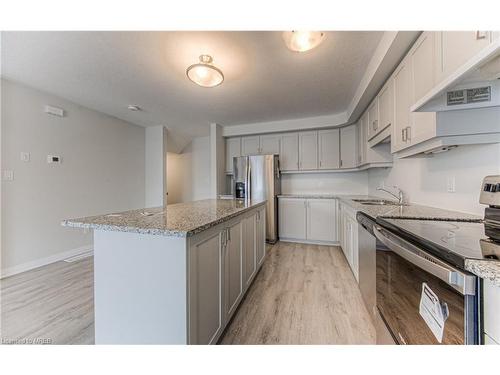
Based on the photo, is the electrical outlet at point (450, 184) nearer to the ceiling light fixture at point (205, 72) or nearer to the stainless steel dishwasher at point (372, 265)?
the stainless steel dishwasher at point (372, 265)

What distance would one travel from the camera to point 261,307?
5.76ft

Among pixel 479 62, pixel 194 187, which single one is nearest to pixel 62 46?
pixel 479 62

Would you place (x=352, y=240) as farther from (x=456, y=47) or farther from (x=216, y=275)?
(x=456, y=47)

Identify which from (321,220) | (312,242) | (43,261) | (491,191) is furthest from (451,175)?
(43,261)

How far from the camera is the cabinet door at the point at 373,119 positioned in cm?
239

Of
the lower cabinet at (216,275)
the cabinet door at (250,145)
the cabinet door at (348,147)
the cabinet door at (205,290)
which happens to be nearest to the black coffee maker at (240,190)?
the cabinet door at (250,145)

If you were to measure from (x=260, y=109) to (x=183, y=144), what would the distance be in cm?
273

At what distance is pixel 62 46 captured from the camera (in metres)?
1.74

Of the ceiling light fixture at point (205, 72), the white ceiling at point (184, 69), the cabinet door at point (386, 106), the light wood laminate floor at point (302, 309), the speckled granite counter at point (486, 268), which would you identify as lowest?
the light wood laminate floor at point (302, 309)

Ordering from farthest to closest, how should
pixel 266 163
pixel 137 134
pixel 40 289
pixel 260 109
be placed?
pixel 137 134 → pixel 266 163 → pixel 260 109 → pixel 40 289

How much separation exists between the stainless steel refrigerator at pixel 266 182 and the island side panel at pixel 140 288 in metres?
2.59

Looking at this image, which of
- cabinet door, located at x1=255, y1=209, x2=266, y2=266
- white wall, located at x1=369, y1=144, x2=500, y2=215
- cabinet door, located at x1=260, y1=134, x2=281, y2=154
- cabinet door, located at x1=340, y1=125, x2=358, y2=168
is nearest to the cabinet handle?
white wall, located at x1=369, y1=144, x2=500, y2=215

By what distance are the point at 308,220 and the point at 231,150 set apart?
7.20 ft
